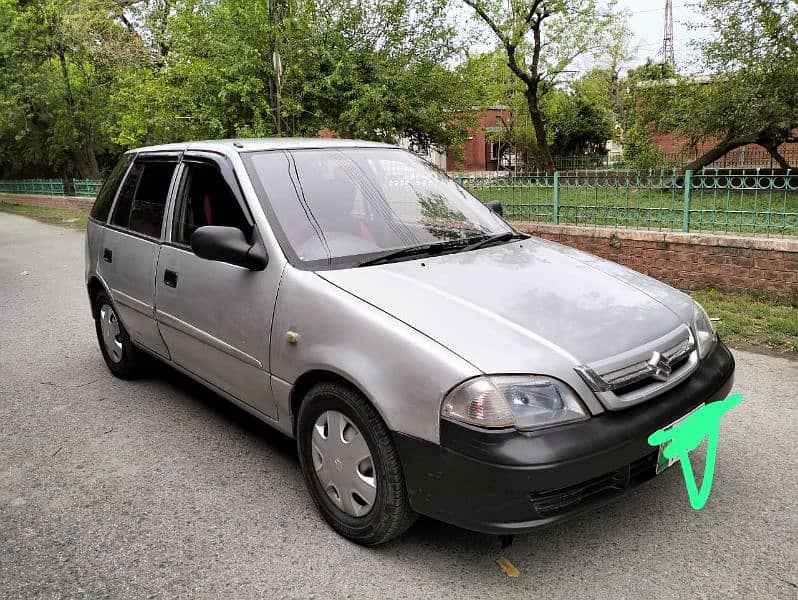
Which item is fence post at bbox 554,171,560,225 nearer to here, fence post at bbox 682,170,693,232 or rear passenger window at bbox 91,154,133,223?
fence post at bbox 682,170,693,232

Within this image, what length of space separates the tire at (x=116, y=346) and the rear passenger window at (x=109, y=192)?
24.0 inches

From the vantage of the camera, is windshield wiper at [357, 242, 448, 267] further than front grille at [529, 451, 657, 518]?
Yes

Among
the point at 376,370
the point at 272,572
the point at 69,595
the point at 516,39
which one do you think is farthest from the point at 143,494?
the point at 516,39

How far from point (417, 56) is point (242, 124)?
12.5 feet

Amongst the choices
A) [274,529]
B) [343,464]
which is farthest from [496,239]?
[274,529]

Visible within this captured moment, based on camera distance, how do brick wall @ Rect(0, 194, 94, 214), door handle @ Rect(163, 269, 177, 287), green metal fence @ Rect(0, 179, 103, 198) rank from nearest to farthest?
door handle @ Rect(163, 269, 177, 287) → brick wall @ Rect(0, 194, 94, 214) → green metal fence @ Rect(0, 179, 103, 198)

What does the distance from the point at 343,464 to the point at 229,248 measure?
45.4 inches

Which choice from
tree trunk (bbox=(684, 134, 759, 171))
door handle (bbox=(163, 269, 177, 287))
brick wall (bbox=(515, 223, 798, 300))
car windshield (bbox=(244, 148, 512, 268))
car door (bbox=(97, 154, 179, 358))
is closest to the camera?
car windshield (bbox=(244, 148, 512, 268))

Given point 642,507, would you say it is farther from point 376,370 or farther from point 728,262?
point 728,262

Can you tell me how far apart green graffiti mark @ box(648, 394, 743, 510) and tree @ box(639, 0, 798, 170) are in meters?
12.2

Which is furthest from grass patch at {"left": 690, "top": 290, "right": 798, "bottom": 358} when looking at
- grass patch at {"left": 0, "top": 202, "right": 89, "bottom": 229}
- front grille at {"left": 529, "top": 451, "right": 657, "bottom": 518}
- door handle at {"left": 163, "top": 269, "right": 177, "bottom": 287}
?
grass patch at {"left": 0, "top": 202, "right": 89, "bottom": 229}

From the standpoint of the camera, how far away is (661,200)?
7.93 meters

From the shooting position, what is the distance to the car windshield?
10.9 feet

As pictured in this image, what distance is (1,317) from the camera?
7562 millimetres
